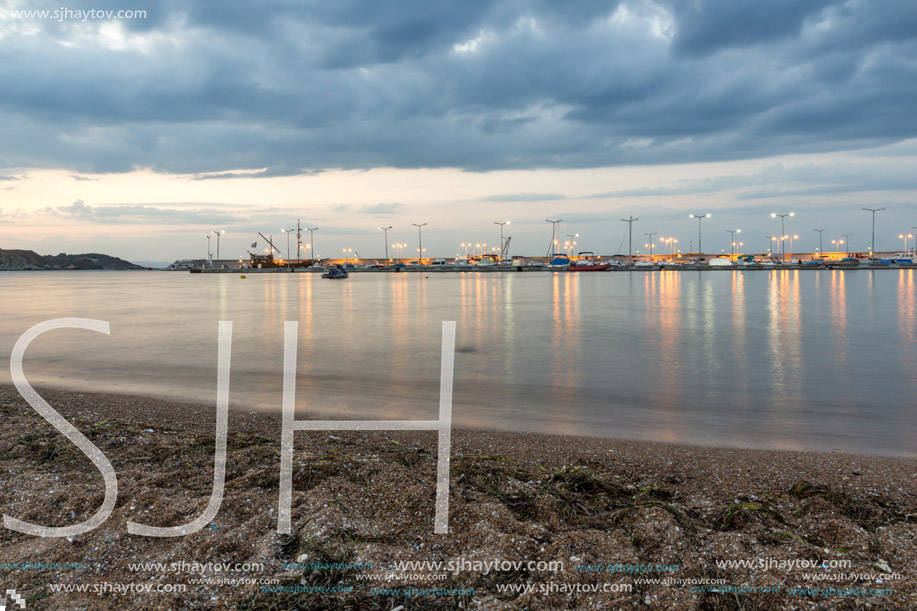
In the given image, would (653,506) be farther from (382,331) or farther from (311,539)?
(382,331)

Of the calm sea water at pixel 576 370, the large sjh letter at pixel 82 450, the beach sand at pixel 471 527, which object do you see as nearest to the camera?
the beach sand at pixel 471 527

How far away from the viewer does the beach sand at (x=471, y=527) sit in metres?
3.19

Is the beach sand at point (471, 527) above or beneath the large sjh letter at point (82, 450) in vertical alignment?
beneath

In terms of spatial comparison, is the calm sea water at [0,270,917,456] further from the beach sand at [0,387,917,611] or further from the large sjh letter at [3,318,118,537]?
the large sjh letter at [3,318,118,537]

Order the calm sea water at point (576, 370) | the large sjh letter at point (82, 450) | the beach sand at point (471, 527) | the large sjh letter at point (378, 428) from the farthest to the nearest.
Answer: the calm sea water at point (576, 370)
the large sjh letter at point (378, 428)
the large sjh letter at point (82, 450)
the beach sand at point (471, 527)

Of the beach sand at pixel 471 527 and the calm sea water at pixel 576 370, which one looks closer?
the beach sand at pixel 471 527

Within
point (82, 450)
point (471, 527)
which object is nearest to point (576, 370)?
point (471, 527)

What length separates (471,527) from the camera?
3959 mm

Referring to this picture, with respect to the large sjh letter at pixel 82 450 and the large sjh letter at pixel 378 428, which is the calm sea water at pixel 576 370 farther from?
the large sjh letter at pixel 82 450

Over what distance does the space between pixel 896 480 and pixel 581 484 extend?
10.8 ft

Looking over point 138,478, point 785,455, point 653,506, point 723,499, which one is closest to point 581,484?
point 653,506

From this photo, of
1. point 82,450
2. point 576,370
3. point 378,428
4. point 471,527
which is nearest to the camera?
point 471,527

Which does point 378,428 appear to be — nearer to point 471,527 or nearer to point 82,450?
point 82,450

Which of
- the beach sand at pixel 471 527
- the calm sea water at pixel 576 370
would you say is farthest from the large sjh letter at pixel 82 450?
the calm sea water at pixel 576 370
